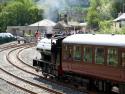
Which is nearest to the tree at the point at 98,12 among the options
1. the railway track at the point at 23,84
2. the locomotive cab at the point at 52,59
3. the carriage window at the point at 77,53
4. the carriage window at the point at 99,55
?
the railway track at the point at 23,84

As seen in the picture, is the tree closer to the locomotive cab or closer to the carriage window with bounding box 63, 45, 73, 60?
the locomotive cab

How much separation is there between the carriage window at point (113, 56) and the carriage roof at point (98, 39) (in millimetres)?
258

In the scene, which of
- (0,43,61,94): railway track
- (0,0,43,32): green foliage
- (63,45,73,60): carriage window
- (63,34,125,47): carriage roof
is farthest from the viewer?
(0,0,43,32): green foliage

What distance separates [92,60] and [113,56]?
5.31 feet

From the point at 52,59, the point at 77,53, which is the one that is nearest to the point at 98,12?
the point at 52,59

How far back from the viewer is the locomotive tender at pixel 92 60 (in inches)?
658

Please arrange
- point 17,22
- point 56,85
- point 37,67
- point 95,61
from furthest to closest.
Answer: point 17,22
point 37,67
point 56,85
point 95,61

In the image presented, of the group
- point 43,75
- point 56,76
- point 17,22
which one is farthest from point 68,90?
point 17,22

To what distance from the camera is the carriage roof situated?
55.4 ft

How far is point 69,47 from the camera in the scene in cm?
2012

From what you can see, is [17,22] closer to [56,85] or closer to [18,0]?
[18,0]

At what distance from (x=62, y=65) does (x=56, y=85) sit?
1.10 meters

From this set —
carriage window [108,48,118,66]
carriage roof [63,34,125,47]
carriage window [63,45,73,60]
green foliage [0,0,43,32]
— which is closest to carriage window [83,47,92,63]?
carriage roof [63,34,125,47]

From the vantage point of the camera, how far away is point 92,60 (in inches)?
718
